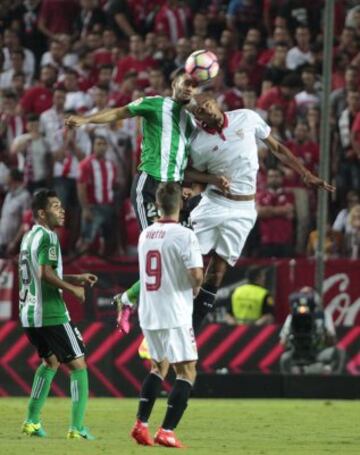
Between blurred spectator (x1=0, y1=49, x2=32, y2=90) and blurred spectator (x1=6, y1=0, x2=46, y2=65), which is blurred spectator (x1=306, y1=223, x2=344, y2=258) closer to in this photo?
blurred spectator (x1=0, y1=49, x2=32, y2=90)

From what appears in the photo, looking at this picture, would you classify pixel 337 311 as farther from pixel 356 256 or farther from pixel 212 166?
pixel 212 166

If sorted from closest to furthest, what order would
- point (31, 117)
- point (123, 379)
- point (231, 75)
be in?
point (123, 379) → point (31, 117) → point (231, 75)

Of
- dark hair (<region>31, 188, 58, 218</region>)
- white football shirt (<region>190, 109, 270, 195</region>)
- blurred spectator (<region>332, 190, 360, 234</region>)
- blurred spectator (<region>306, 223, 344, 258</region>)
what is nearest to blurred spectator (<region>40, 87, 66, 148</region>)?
blurred spectator (<region>306, 223, 344, 258</region>)

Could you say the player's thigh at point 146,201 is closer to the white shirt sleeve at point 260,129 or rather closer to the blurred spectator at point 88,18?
the white shirt sleeve at point 260,129

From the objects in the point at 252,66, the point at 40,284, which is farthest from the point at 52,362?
the point at 252,66

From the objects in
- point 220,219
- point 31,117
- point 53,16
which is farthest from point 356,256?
point 53,16

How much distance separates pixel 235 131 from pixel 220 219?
2.65 feet

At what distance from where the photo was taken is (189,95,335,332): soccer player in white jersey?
14281 millimetres

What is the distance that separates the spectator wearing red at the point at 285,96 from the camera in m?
23.2

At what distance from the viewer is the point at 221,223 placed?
14.5 meters

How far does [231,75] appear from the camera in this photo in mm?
24906

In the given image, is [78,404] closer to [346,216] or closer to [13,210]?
[346,216]

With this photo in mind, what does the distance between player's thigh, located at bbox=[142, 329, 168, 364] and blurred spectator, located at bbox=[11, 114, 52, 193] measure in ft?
35.1

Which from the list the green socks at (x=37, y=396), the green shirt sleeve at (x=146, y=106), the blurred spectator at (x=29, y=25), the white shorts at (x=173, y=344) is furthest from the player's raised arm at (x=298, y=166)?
the blurred spectator at (x=29, y=25)
